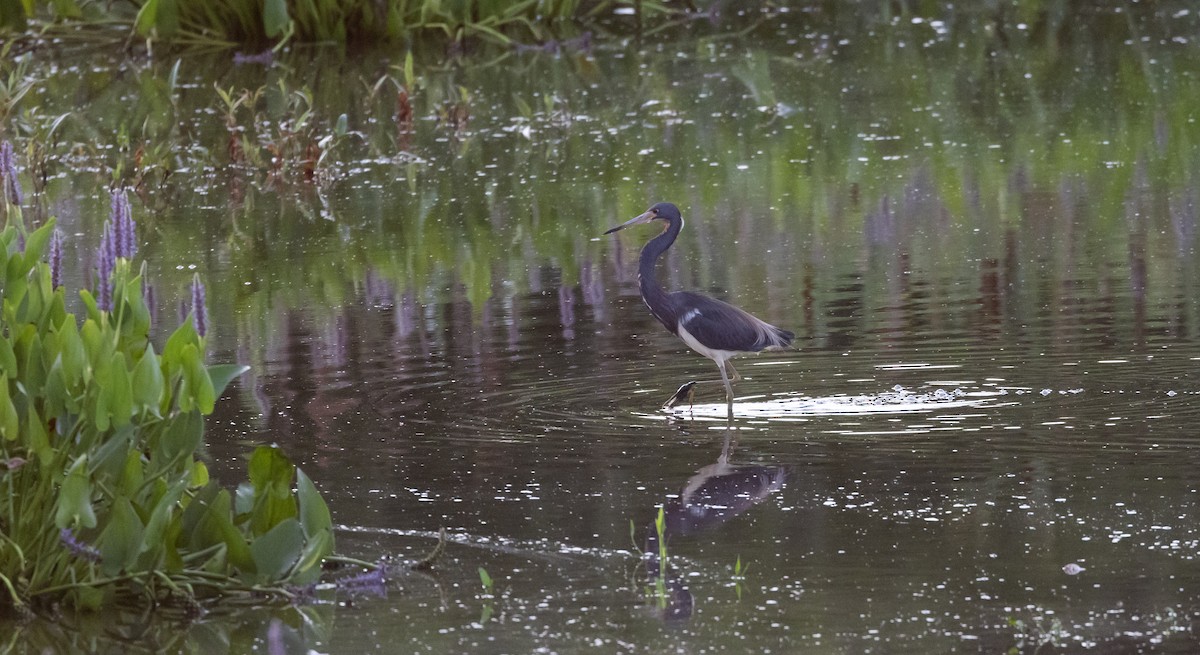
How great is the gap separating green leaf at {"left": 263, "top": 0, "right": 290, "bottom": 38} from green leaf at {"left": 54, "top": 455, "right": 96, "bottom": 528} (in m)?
13.8

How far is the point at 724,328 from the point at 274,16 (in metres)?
11.4

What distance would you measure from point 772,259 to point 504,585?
5.33 metres

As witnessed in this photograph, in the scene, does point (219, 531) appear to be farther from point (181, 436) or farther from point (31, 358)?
point (31, 358)

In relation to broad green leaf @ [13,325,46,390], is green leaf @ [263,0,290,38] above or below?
above

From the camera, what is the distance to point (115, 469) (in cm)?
511

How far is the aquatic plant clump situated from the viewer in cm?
496

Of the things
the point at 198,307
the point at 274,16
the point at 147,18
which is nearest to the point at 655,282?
the point at 198,307

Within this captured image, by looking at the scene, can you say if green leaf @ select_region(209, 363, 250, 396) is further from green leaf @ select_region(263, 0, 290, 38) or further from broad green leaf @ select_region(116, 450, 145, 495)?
green leaf @ select_region(263, 0, 290, 38)

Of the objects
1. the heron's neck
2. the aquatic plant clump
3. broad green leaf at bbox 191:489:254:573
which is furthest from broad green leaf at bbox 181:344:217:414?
the heron's neck

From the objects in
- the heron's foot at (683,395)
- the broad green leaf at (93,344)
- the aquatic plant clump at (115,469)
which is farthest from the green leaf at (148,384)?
the heron's foot at (683,395)

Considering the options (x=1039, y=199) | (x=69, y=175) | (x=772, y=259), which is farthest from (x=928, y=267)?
(x=69, y=175)

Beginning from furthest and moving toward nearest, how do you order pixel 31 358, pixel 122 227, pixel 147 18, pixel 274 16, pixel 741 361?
1. pixel 274 16
2. pixel 147 18
3. pixel 741 361
4. pixel 122 227
5. pixel 31 358

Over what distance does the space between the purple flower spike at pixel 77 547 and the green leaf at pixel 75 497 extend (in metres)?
0.08

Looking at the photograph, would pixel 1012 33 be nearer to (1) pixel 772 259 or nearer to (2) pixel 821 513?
(1) pixel 772 259
